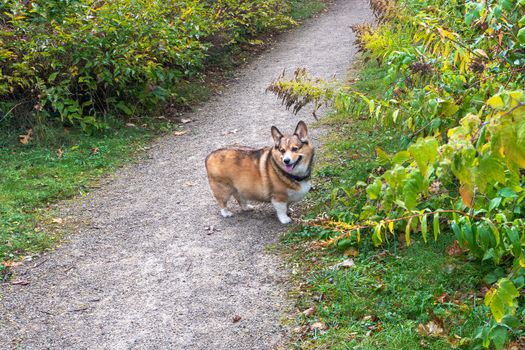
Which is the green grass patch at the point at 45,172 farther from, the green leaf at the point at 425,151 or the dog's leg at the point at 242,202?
the green leaf at the point at 425,151

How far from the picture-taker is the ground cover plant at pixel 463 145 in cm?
180

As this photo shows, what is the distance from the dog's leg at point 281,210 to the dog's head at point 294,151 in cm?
37

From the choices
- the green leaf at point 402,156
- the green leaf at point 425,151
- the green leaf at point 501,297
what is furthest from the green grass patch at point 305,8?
the green leaf at point 425,151

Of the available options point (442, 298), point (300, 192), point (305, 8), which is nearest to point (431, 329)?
point (442, 298)

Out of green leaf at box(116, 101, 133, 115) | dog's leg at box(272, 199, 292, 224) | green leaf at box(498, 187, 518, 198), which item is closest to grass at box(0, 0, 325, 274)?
green leaf at box(116, 101, 133, 115)

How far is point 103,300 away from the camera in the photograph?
5301 millimetres

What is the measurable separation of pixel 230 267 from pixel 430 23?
275 centimetres

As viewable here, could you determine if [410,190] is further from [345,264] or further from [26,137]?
[26,137]

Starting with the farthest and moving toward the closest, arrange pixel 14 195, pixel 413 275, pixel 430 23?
pixel 14 195, pixel 413 275, pixel 430 23

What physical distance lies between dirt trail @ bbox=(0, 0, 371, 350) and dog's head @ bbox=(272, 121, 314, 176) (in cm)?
68

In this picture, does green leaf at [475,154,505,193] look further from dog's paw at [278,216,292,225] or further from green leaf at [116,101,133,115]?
green leaf at [116,101,133,115]

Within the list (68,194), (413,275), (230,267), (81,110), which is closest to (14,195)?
(68,194)

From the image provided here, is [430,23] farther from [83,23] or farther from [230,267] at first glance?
[83,23]

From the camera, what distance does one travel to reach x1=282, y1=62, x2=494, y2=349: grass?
4.19 m
